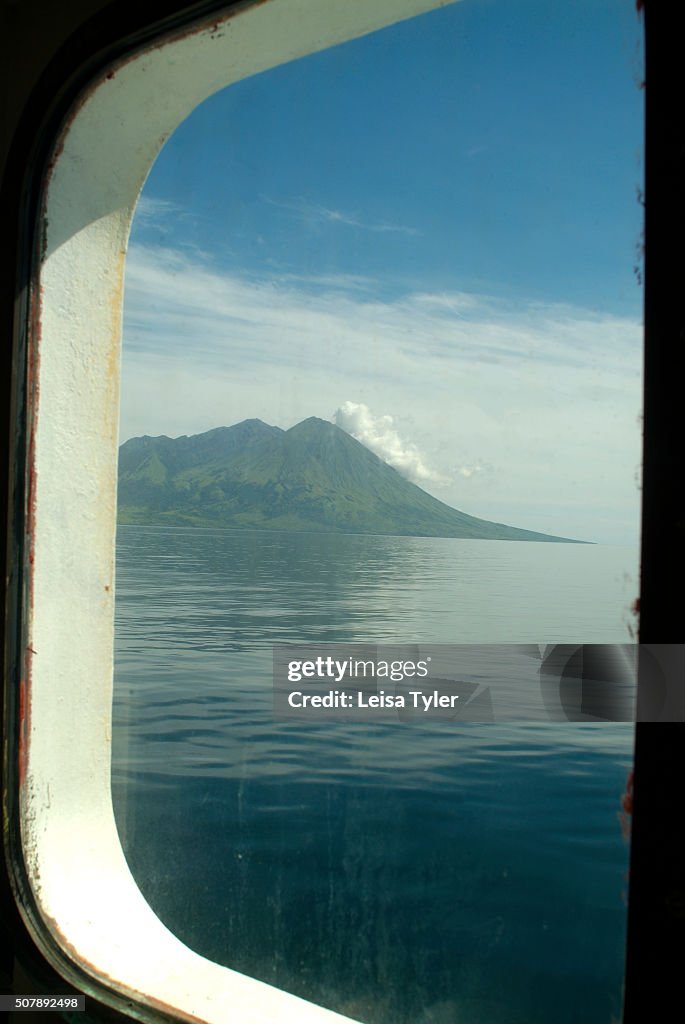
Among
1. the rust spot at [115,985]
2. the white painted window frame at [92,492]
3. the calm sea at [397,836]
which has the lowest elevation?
the calm sea at [397,836]

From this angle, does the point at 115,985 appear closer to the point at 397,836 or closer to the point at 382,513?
→ the point at 397,836

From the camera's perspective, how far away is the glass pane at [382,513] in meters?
1.73

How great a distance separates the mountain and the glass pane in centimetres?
5

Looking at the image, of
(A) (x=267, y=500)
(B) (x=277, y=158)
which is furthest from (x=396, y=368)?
(A) (x=267, y=500)

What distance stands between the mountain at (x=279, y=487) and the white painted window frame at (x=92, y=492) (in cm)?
566

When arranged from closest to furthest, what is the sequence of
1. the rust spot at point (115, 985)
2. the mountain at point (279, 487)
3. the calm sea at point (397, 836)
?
the rust spot at point (115, 985) < the calm sea at point (397, 836) < the mountain at point (279, 487)

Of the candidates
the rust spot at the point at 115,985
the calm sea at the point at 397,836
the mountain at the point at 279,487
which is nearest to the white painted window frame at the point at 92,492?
the rust spot at the point at 115,985

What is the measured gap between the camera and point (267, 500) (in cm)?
919

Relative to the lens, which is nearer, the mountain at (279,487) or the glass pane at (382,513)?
the glass pane at (382,513)

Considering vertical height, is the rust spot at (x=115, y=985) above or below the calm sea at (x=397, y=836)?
above

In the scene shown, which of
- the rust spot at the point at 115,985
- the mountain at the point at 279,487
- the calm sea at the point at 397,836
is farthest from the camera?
the mountain at the point at 279,487

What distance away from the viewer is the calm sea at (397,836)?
1685 mm

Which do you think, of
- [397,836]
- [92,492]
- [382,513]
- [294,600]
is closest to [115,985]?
[92,492]

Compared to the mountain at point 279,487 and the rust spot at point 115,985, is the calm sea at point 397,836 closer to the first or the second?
the rust spot at point 115,985
